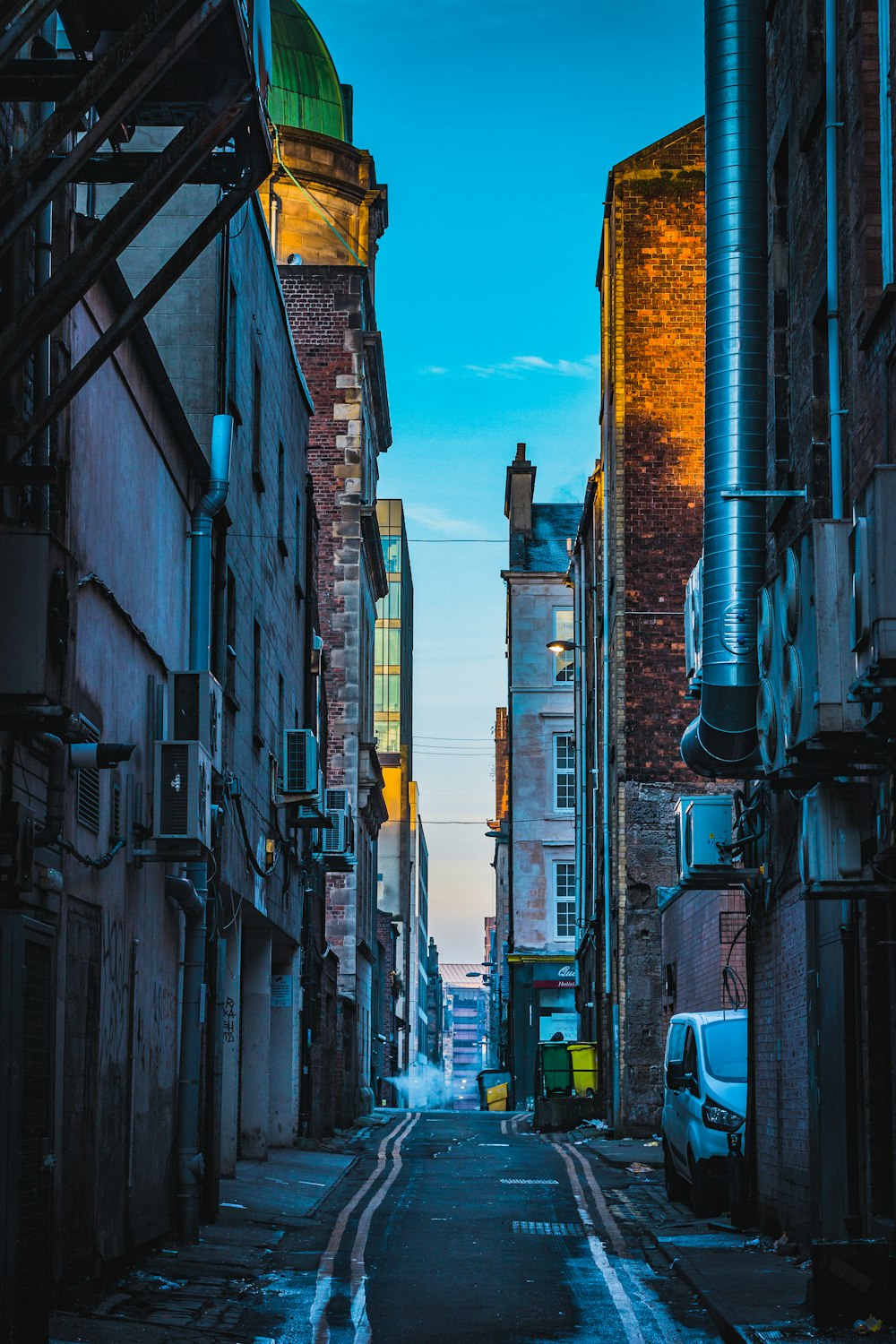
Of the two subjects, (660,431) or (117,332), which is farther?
(660,431)

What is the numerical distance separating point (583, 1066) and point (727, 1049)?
727 inches

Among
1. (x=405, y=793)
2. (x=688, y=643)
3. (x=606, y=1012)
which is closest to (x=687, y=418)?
(x=606, y=1012)

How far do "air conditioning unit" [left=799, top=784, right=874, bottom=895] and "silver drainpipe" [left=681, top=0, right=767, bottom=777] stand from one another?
4169 millimetres

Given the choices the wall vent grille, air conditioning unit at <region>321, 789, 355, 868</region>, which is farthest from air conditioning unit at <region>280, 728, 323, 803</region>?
the wall vent grille

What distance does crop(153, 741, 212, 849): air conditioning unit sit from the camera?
1227 cm

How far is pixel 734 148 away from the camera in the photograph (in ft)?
49.0

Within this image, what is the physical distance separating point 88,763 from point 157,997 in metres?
4.11

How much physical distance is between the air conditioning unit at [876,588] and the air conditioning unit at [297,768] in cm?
1514

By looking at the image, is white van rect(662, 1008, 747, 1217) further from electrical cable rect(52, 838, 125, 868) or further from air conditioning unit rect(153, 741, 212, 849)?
electrical cable rect(52, 838, 125, 868)

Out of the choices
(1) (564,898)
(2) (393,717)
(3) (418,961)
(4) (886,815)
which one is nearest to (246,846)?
(4) (886,815)

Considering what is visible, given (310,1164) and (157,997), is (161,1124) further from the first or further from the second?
(310,1164)

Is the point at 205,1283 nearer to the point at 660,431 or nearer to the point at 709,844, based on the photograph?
the point at 709,844

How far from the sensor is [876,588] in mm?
7934

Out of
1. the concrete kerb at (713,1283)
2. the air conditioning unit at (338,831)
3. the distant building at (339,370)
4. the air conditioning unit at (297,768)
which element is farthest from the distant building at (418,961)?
the concrete kerb at (713,1283)
